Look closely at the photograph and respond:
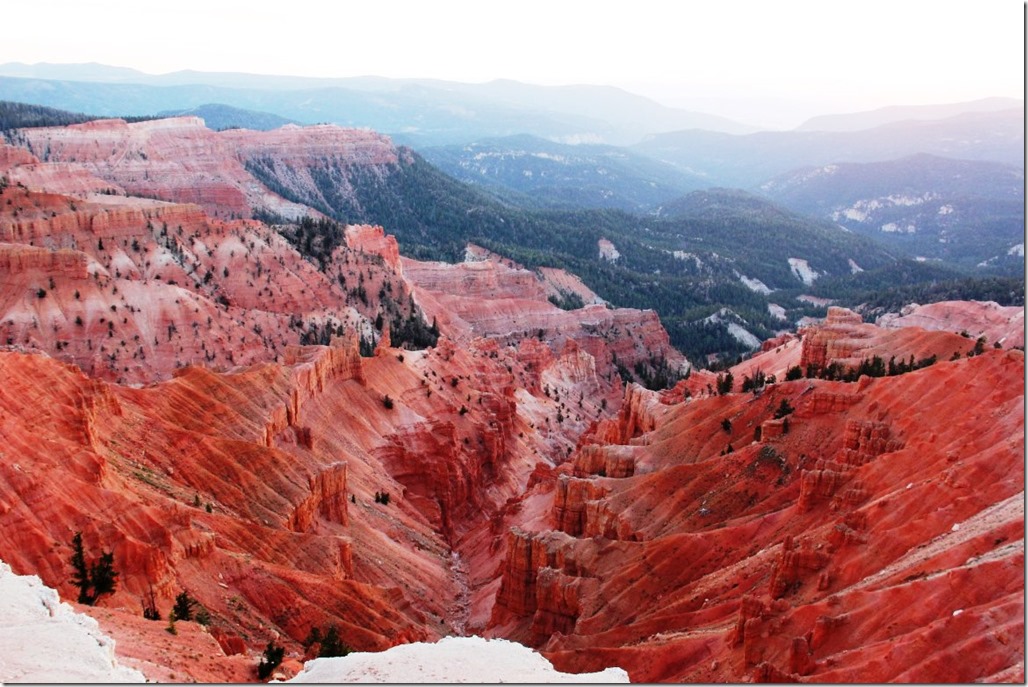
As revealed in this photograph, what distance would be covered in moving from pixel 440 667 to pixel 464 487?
42178 mm

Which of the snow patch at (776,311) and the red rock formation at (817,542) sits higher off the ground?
the red rock formation at (817,542)

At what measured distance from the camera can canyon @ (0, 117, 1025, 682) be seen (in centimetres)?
2231

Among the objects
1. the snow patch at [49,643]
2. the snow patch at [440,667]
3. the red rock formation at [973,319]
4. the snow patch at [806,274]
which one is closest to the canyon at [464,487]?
the red rock formation at [973,319]

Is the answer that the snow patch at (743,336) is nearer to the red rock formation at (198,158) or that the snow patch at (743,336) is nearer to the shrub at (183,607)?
the red rock formation at (198,158)

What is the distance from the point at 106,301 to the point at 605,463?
38949mm

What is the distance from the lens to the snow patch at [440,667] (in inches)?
643

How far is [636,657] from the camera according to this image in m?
26.6

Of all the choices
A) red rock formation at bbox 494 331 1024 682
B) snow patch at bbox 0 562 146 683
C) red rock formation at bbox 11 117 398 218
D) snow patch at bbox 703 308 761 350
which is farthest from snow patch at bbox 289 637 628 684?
snow patch at bbox 703 308 761 350

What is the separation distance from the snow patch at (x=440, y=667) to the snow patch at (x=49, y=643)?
3.19 meters

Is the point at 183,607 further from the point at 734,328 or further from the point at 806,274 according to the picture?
the point at 806,274

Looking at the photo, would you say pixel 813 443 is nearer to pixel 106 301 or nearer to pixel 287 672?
pixel 287 672

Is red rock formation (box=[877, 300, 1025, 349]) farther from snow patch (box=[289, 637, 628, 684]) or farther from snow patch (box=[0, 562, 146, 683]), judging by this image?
snow patch (box=[0, 562, 146, 683])

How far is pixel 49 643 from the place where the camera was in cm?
1619

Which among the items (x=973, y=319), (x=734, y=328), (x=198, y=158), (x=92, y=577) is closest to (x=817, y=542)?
(x=92, y=577)
